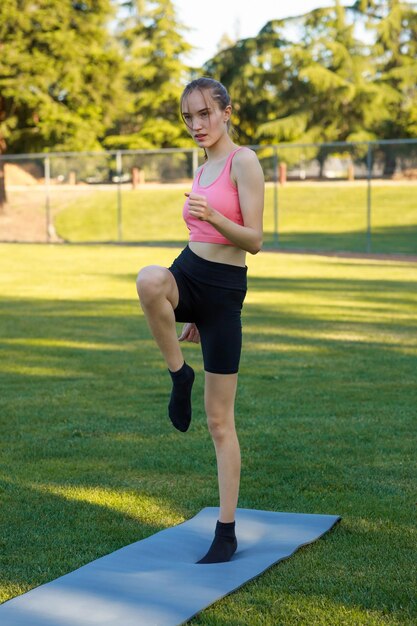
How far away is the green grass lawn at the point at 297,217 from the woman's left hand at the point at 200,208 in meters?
24.4

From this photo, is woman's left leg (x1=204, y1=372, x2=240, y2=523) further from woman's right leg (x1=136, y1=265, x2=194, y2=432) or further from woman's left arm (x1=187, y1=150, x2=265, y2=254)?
woman's left arm (x1=187, y1=150, x2=265, y2=254)

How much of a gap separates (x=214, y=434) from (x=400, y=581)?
3.14 feet

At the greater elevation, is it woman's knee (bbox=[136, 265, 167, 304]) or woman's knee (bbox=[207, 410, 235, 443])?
woman's knee (bbox=[136, 265, 167, 304])

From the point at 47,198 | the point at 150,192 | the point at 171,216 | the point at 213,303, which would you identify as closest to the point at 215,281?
the point at 213,303

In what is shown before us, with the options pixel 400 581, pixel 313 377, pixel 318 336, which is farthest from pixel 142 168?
Answer: pixel 400 581

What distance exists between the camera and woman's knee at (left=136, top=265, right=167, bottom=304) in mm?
4238

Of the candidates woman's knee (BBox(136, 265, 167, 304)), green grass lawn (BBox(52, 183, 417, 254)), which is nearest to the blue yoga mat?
woman's knee (BBox(136, 265, 167, 304))

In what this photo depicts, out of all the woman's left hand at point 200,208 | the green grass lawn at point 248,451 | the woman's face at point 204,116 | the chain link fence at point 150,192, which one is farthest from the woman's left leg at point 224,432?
the chain link fence at point 150,192

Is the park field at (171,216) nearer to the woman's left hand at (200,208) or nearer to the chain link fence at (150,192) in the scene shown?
the chain link fence at (150,192)

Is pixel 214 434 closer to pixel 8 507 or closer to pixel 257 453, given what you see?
pixel 8 507

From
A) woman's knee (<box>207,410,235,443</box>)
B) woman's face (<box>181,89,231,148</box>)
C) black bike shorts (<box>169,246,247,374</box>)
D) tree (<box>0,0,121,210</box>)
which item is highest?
tree (<box>0,0,121,210</box>)

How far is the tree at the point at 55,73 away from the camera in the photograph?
4322cm

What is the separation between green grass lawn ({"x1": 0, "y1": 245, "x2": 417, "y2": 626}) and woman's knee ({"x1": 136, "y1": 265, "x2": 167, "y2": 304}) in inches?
46.4

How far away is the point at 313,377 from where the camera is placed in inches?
361
